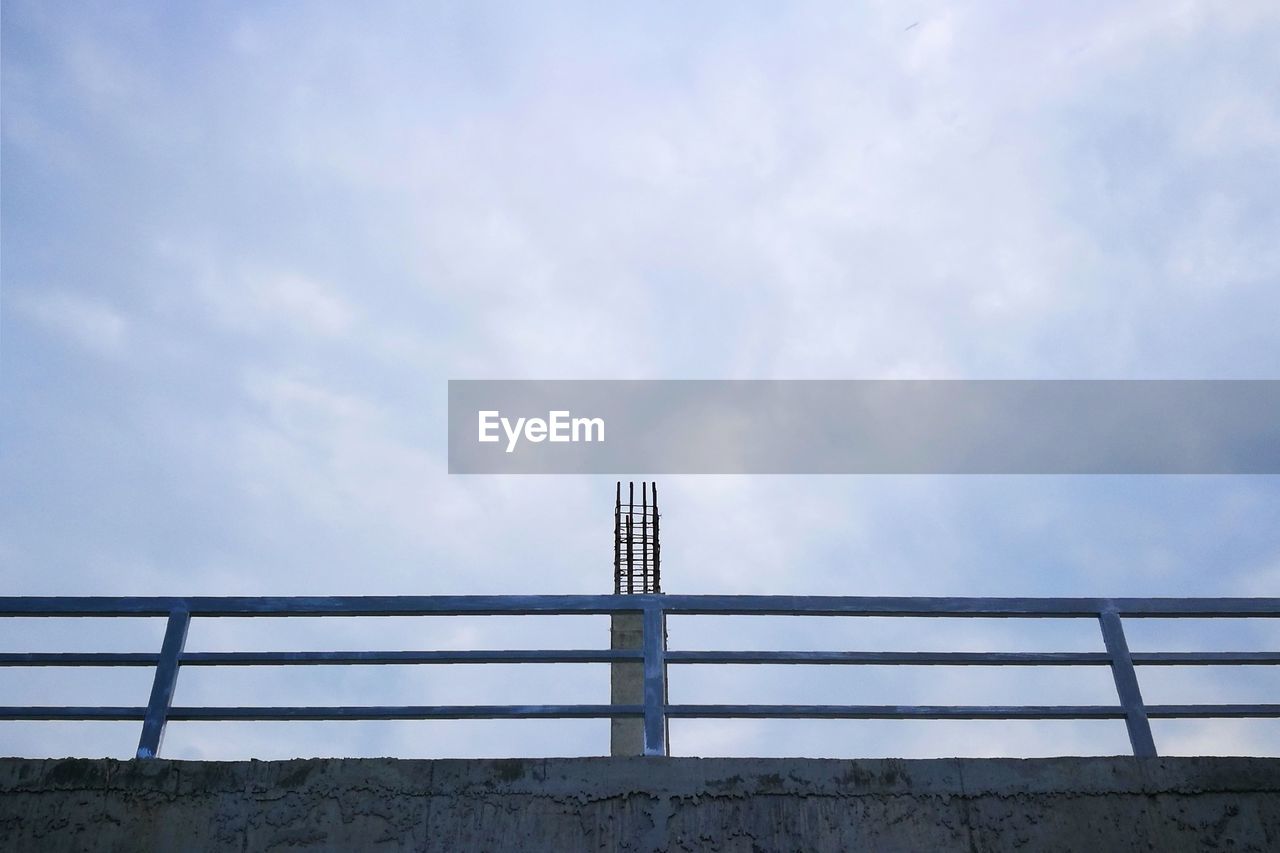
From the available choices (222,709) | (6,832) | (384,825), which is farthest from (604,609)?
(6,832)

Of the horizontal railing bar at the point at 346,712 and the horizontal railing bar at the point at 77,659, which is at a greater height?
the horizontal railing bar at the point at 77,659

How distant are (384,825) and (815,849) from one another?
1772 millimetres

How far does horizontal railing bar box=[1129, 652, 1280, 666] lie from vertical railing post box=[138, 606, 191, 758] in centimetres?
451

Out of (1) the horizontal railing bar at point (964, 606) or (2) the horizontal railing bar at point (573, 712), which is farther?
(1) the horizontal railing bar at point (964, 606)

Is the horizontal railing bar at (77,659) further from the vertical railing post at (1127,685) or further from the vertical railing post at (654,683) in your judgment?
the vertical railing post at (1127,685)

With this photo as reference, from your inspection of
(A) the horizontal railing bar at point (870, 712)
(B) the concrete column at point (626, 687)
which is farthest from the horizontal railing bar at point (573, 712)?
(B) the concrete column at point (626, 687)

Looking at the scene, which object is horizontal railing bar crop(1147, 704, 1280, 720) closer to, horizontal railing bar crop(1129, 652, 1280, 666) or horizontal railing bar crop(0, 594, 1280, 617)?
horizontal railing bar crop(1129, 652, 1280, 666)

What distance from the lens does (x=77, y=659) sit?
422 centimetres

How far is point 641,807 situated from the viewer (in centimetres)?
389

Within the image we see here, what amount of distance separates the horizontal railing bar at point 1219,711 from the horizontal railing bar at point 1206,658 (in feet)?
0.66

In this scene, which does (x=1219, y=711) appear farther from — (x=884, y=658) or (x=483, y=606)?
(x=483, y=606)

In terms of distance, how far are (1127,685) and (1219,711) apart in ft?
1.25

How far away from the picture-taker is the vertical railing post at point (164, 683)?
4.16 meters

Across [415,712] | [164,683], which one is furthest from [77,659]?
[415,712]
